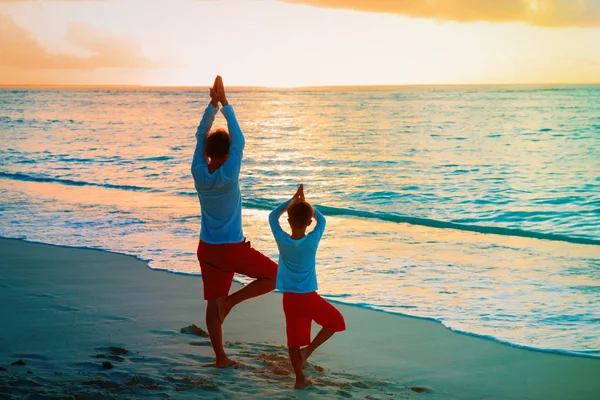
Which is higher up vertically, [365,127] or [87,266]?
[365,127]

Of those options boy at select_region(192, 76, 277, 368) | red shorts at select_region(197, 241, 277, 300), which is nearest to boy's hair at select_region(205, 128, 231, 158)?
boy at select_region(192, 76, 277, 368)

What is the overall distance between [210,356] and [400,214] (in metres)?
8.94

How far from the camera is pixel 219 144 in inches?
189

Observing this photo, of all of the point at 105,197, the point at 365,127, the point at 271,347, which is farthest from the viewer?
the point at 365,127

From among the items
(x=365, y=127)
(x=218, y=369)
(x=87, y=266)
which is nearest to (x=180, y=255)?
(x=87, y=266)

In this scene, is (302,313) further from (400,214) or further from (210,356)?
(400,214)

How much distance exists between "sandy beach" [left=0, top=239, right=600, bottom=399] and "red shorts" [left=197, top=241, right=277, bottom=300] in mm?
601

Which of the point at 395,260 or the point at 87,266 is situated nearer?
the point at 87,266

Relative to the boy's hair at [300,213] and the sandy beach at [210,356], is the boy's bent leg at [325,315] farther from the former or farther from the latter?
the boy's hair at [300,213]

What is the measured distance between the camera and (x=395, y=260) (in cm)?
920

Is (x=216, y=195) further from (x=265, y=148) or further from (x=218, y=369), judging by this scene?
(x=265, y=148)

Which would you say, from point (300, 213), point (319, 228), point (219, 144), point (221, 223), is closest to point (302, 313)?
point (319, 228)

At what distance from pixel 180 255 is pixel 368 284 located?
2860mm

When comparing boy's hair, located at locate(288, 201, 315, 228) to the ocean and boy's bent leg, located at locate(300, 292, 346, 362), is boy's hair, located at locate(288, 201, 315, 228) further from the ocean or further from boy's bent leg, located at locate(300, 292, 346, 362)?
the ocean
